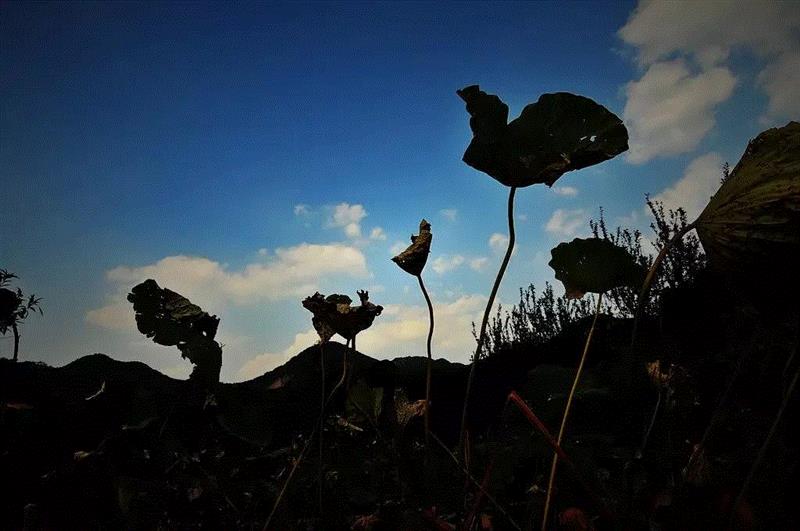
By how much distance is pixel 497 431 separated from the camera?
128 centimetres

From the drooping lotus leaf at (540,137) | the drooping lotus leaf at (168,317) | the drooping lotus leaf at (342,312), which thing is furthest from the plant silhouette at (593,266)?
the drooping lotus leaf at (168,317)

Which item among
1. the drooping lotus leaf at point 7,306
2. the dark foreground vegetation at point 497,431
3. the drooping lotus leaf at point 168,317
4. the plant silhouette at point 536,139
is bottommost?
the dark foreground vegetation at point 497,431

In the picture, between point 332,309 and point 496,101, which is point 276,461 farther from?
point 496,101

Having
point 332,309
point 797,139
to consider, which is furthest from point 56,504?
point 797,139

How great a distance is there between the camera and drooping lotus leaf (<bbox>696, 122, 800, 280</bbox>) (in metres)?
0.75

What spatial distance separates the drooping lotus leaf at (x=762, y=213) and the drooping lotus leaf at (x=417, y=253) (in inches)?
19.7

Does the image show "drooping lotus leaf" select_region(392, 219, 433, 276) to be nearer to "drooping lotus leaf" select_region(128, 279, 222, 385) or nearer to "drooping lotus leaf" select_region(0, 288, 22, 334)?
"drooping lotus leaf" select_region(128, 279, 222, 385)

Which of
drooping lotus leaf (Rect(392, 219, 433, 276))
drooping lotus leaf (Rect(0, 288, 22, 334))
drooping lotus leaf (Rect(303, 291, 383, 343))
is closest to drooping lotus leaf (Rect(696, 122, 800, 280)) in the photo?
drooping lotus leaf (Rect(392, 219, 433, 276))

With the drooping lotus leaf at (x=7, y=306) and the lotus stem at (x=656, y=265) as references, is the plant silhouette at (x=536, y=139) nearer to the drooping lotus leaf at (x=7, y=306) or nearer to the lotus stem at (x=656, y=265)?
the lotus stem at (x=656, y=265)

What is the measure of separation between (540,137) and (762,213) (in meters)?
0.41

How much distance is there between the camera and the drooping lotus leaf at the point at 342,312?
1.14 meters

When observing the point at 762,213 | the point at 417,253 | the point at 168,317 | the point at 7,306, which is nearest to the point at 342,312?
the point at 417,253

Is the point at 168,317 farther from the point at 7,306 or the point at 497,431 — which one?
the point at 7,306

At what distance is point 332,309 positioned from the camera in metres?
1.14
